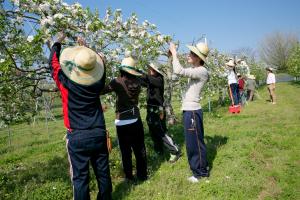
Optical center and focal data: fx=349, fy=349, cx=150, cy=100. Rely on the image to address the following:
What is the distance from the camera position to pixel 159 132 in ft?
25.4

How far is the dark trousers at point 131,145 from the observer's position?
6.21 m

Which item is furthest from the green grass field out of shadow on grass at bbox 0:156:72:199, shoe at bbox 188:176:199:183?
shoe at bbox 188:176:199:183

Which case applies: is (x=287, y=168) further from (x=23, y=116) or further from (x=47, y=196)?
(x=23, y=116)

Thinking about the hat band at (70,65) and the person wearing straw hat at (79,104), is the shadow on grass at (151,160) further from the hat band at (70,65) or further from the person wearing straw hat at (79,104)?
the hat band at (70,65)

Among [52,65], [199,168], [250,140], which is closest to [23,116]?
[52,65]

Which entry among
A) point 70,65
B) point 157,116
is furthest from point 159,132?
point 70,65

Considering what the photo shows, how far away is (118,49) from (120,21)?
2.26ft

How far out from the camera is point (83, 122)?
4797mm

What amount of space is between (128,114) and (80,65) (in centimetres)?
177

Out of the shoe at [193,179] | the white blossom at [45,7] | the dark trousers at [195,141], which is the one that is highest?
the white blossom at [45,7]

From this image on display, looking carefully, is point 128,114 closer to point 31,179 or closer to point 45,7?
point 45,7

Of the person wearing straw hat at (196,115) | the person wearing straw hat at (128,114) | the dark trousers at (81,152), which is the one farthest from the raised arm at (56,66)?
the person wearing straw hat at (196,115)

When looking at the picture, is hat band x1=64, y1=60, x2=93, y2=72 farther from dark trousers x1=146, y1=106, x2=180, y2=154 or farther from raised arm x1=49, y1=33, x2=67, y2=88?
dark trousers x1=146, y1=106, x2=180, y2=154

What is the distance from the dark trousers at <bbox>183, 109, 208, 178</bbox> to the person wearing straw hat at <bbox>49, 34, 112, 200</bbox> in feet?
6.09
